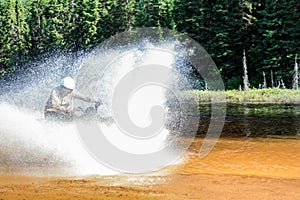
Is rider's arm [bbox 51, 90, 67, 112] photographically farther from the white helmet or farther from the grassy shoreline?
the grassy shoreline

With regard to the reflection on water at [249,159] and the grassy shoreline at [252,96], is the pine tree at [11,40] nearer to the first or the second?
the grassy shoreline at [252,96]

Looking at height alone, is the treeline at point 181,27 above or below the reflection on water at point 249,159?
above

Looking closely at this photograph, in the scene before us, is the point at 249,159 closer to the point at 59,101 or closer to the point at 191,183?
the point at 191,183

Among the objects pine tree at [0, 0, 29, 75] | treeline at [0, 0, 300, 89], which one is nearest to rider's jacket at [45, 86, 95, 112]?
treeline at [0, 0, 300, 89]

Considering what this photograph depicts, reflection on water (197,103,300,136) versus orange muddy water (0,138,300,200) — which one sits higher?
reflection on water (197,103,300,136)

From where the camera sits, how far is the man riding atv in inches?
384

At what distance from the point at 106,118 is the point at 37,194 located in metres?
4.44

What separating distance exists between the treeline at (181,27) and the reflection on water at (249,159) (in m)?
23.8

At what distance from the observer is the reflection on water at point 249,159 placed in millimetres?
7926

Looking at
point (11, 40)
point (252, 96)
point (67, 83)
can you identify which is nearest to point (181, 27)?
point (252, 96)

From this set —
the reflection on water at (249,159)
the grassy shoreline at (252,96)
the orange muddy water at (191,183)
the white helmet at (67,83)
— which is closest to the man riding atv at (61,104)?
the white helmet at (67,83)

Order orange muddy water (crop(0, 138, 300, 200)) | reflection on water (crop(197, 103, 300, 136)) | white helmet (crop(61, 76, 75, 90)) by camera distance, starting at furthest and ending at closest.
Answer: reflection on water (crop(197, 103, 300, 136)), white helmet (crop(61, 76, 75, 90)), orange muddy water (crop(0, 138, 300, 200))

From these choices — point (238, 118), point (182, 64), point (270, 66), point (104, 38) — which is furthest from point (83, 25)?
point (238, 118)

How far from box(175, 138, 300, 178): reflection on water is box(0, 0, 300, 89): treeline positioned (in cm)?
2381
